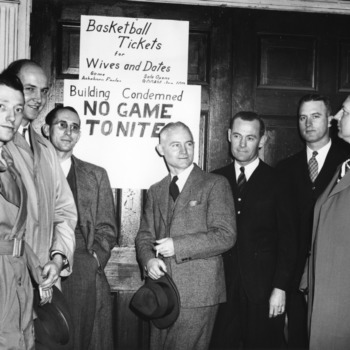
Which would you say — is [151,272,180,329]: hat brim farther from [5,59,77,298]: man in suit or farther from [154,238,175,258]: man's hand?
[5,59,77,298]: man in suit

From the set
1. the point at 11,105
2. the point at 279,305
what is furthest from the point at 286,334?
the point at 11,105

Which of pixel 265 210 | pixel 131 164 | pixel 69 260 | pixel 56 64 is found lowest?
pixel 69 260

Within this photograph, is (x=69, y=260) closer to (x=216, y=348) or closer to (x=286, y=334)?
(x=216, y=348)

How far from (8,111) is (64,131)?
1018mm

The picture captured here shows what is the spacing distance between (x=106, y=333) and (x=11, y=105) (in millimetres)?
1764

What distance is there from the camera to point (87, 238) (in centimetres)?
321

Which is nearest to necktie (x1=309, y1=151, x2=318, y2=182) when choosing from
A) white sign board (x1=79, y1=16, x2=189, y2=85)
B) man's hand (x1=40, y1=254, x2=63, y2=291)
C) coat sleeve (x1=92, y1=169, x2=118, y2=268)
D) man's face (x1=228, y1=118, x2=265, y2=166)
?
man's face (x1=228, y1=118, x2=265, y2=166)

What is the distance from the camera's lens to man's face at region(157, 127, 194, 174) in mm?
3176

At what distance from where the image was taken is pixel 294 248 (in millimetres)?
3145

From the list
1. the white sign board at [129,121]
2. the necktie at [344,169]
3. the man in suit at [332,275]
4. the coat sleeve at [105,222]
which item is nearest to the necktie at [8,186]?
the coat sleeve at [105,222]

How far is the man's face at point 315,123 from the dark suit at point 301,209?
0.36ft

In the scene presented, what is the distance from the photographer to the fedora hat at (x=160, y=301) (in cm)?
282

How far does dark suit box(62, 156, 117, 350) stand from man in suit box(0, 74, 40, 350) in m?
0.82

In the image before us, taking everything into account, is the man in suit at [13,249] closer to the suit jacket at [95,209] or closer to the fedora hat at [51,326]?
the fedora hat at [51,326]
